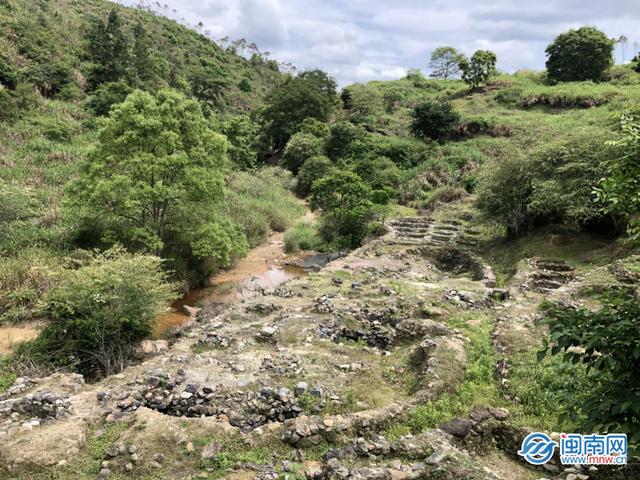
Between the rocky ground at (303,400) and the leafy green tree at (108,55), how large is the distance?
4315cm

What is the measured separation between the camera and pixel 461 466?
6457 mm

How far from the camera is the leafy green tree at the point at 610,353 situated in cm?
373

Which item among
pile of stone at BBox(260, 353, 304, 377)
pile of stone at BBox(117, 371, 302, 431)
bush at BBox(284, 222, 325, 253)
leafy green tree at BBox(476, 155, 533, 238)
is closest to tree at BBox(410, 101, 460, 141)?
bush at BBox(284, 222, 325, 253)

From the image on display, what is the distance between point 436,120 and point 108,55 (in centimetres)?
3655

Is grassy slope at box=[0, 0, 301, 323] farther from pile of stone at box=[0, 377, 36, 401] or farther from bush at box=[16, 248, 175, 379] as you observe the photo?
pile of stone at box=[0, 377, 36, 401]

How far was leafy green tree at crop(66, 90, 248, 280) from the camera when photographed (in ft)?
54.8

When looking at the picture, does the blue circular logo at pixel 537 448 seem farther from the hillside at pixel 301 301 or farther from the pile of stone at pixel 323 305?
the pile of stone at pixel 323 305

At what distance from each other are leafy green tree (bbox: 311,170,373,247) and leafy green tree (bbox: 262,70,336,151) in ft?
85.8

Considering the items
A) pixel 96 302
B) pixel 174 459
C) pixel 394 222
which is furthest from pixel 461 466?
pixel 394 222

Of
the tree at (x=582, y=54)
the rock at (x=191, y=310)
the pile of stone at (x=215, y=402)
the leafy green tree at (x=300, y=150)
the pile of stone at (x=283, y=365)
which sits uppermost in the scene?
the tree at (x=582, y=54)

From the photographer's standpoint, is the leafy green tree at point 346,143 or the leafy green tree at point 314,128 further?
the leafy green tree at point 314,128

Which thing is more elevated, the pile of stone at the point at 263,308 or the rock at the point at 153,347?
the pile of stone at the point at 263,308

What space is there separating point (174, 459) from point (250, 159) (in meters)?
37.6

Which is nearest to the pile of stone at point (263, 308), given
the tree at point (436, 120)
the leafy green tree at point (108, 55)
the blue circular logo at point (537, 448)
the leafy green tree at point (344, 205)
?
the blue circular logo at point (537, 448)
